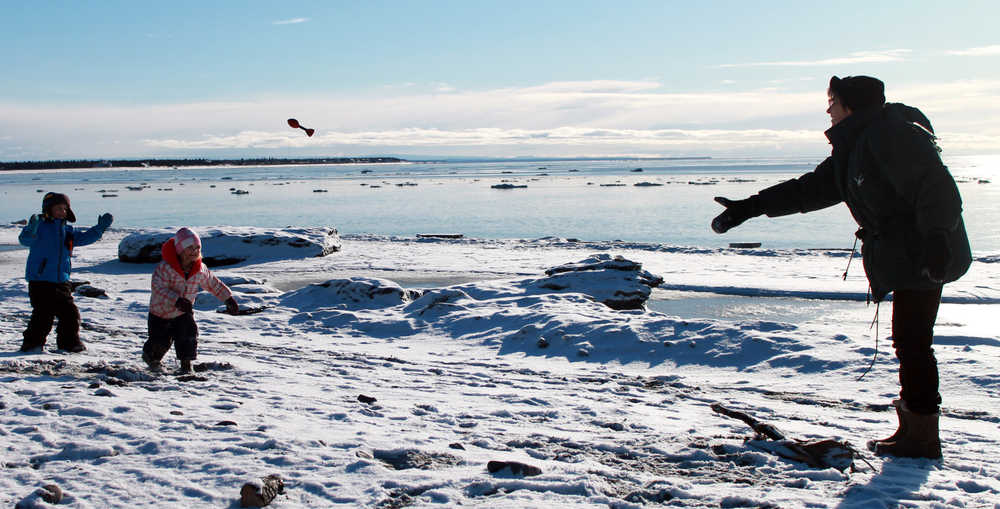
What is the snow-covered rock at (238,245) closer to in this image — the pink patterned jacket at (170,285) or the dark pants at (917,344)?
the pink patterned jacket at (170,285)

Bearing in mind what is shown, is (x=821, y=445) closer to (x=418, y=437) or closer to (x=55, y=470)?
(x=418, y=437)

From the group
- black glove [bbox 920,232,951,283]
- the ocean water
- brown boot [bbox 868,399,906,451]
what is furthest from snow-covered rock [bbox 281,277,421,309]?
the ocean water

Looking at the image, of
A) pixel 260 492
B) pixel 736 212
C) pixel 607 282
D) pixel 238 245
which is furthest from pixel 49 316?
pixel 238 245

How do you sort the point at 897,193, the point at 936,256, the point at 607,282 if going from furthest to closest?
the point at 607,282, the point at 897,193, the point at 936,256

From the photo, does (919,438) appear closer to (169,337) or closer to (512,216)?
(169,337)

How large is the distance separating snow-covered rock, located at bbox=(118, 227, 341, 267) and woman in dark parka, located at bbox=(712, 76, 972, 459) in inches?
471

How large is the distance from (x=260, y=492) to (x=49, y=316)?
4.00 m

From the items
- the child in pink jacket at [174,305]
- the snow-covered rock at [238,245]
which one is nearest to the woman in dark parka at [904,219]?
the child in pink jacket at [174,305]

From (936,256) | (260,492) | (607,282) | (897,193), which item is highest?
(897,193)

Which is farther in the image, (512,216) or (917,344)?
(512,216)

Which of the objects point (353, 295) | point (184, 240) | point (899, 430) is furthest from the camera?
point (353, 295)

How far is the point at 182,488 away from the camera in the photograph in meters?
3.04

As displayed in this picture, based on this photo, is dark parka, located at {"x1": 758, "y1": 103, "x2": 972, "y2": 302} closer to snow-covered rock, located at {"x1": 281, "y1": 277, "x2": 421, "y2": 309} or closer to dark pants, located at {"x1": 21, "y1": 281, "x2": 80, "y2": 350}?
dark pants, located at {"x1": 21, "y1": 281, "x2": 80, "y2": 350}

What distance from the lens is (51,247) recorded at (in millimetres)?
5984
